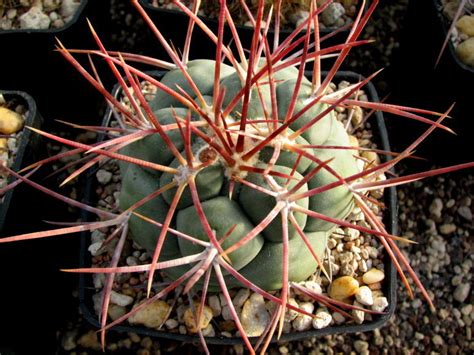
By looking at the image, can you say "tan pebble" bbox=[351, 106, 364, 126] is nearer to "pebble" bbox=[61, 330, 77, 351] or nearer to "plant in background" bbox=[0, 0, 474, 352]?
"plant in background" bbox=[0, 0, 474, 352]

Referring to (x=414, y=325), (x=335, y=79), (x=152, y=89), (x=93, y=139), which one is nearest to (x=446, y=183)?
(x=414, y=325)

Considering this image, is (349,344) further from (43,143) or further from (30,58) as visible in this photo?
(30,58)

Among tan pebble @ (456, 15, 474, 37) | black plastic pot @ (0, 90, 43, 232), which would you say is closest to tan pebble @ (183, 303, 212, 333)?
black plastic pot @ (0, 90, 43, 232)

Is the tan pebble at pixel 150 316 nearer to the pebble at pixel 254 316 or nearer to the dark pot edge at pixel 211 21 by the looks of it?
the pebble at pixel 254 316

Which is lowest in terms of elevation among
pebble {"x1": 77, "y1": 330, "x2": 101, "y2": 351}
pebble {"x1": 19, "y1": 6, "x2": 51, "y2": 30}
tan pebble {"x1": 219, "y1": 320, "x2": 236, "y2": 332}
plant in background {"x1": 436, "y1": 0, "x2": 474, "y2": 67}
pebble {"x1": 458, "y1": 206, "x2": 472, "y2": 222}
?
pebble {"x1": 77, "y1": 330, "x2": 101, "y2": 351}

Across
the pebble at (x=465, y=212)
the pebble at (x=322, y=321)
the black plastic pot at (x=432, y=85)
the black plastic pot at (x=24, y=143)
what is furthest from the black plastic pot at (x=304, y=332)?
the pebble at (x=465, y=212)

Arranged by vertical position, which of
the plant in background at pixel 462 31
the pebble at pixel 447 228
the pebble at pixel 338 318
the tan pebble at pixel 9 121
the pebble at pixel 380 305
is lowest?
the pebble at pixel 447 228

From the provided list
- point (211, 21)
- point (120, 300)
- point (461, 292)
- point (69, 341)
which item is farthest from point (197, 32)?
point (461, 292)

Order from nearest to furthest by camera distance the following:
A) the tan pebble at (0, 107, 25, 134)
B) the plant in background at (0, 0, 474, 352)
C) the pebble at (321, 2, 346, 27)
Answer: the plant in background at (0, 0, 474, 352) < the tan pebble at (0, 107, 25, 134) < the pebble at (321, 2, 346, 27)
